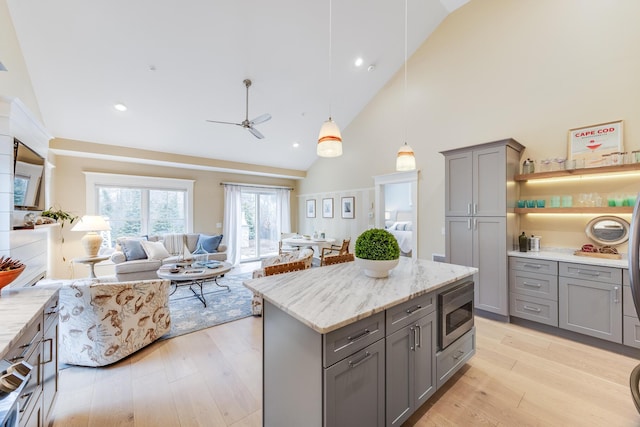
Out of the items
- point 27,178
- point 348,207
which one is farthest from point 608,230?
point 27,178

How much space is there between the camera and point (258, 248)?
7703 millimetres

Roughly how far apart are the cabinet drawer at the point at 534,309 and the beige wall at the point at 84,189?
252 inches

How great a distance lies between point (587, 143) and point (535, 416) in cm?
304

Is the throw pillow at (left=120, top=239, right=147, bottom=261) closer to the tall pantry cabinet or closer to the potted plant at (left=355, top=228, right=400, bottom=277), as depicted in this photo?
the potted plant at (left=355, top=228, right=400, bottom=277)

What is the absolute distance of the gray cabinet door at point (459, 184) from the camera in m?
3.53

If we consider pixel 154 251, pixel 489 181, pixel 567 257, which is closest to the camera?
pixel 567 257

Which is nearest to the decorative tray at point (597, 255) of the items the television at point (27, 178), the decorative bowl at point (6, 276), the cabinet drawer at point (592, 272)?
the cabinet drawer at point (592, 272)

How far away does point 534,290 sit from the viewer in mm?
3074

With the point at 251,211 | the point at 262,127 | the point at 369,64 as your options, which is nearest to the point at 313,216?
the point at 251,211

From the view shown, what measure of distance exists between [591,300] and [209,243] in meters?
6.16

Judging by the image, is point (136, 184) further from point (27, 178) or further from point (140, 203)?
point (27, 178)

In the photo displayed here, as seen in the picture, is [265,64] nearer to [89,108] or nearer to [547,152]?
[89,108]

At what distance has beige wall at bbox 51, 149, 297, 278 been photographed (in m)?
4.98

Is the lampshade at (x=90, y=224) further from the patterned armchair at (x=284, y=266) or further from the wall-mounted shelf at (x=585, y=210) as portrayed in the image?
the wall-mounted shelf at (x=585, y=210)
